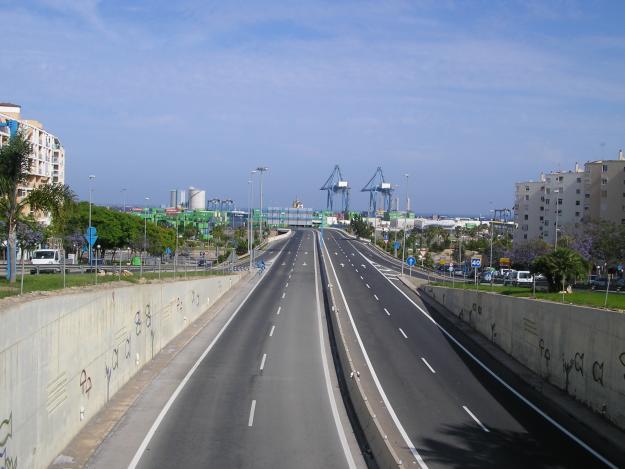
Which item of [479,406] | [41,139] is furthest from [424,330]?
[41,139]

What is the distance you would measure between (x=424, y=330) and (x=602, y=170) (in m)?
60.1

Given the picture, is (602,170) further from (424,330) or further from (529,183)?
(424,330)

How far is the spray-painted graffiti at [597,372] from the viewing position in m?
18.4

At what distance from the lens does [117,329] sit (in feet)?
67.6

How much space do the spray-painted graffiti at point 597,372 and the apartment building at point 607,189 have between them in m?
63.1

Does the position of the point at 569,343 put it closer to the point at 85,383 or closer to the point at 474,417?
the point at 474,417

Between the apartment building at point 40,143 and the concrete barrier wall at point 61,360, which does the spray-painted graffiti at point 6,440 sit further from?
the apartment building at point 40,143

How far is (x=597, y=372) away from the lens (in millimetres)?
18609

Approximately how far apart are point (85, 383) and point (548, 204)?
9265cm

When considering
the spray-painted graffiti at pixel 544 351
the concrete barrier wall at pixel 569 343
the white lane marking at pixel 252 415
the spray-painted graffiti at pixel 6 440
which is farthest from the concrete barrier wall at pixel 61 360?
the spray-painted graffiti at pixel 544 351

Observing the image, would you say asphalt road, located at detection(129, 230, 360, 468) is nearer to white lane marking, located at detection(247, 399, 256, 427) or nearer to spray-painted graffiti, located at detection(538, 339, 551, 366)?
white lane marking, located at detection(247, 399, 256, 427)

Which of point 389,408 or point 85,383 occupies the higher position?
point 85,383

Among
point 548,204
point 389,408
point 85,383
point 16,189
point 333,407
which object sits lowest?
point 333,407

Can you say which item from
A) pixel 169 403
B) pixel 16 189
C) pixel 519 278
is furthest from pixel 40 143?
pixel 169 403
